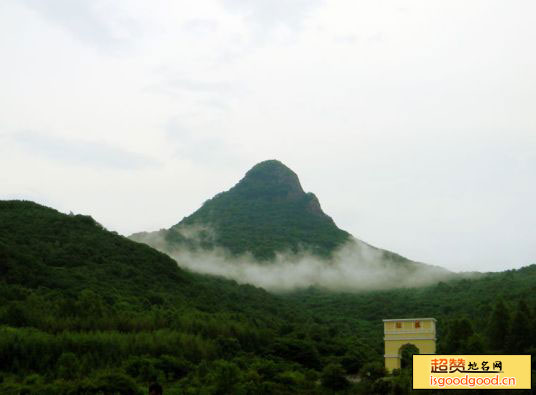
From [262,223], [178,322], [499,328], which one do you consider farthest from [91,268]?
[262,223]

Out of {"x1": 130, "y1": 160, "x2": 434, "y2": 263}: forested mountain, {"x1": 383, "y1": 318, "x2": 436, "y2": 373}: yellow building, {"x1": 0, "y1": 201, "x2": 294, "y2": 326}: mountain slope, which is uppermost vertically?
{"x1": 130, "y1": 160, "x2": 434, "y2": 263}: forested mountain

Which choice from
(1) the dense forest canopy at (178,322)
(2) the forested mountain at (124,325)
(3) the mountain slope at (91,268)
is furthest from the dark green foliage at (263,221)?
(2) the forested mountain at (124,325)

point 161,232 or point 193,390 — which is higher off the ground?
point 161,232

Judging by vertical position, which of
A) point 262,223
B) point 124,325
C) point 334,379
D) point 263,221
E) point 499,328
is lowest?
point 334,379

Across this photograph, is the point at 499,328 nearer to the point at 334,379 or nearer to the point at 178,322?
the point at 334,379

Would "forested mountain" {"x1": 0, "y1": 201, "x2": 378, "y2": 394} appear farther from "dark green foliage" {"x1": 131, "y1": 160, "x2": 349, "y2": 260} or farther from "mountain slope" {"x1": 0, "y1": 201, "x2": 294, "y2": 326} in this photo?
"dark green foliage" {"x1": 131, "y1": 160, "x2": 349, "y2": 260}

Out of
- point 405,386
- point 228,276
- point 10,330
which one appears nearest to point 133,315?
point 10,330

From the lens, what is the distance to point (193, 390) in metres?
33.2

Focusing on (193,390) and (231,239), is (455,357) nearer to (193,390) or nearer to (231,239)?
(193,390)

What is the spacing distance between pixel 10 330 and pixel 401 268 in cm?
6909

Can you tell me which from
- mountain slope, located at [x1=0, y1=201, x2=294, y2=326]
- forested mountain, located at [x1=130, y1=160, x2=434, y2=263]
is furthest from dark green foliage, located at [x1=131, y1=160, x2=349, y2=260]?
mountain slope, located at [x1=0, y1=201, x2=294, y2=326]

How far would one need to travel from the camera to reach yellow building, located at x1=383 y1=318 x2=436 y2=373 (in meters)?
35.1

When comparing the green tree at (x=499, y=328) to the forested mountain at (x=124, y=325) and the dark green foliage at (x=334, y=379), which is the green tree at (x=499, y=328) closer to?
the dark green foliage at (x=334, y=379)

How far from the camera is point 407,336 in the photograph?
35562mm
